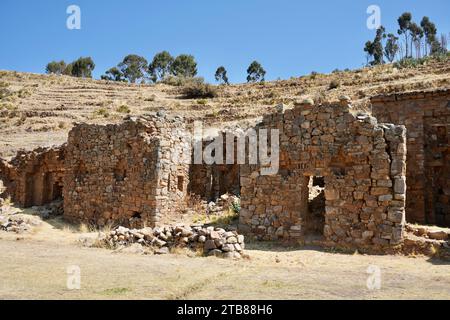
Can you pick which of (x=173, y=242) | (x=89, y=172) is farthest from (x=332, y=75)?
(x=173, y=242)

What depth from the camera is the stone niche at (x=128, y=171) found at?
13703 millimetres

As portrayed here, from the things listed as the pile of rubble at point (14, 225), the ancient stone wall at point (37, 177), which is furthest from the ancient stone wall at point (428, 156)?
the ancient stone wall at point (37, 177)

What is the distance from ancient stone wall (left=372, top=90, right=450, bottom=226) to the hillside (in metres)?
9.80

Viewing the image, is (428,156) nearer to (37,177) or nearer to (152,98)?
(37,177)

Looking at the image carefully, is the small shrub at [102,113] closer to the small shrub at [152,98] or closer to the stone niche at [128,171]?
the small shrub at [152,98]

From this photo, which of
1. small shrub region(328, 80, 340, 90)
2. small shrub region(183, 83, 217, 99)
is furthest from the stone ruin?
small shrub region(183, 83, 217, 99)

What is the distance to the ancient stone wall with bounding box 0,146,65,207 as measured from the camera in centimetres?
1764

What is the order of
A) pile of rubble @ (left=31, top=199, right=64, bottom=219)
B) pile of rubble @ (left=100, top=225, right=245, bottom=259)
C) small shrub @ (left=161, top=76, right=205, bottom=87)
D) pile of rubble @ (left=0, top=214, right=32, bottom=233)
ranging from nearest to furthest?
1. pile of rubble @ (left=100, top=225, right=245, bottom=259)
2. pile of rubble @ (left=0, top=214, right=32, bottom=233)
3. pile of rubble @ (left=31, top=199, right=64, bottom=219)
4. small shrub @ (left=161, top=76, right=205, bottom=87)

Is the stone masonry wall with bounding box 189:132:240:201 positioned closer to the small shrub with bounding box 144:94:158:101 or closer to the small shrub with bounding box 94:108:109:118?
the small shrub with bounding box 94:108:109:118

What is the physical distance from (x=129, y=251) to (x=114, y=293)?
413 centimetres

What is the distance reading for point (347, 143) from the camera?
1045cm

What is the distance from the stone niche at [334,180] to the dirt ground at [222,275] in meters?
0.69

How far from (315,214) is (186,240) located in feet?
14.8
